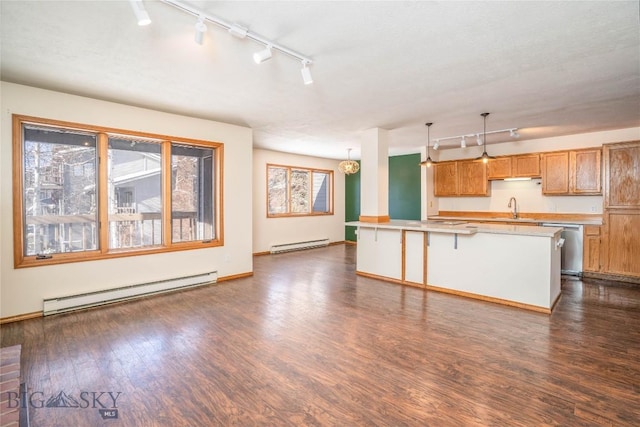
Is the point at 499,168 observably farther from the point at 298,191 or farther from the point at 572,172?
the point at 298,191

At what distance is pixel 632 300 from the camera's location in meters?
4.23

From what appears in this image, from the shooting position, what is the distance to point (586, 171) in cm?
570

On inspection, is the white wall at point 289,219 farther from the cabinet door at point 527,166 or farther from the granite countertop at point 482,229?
the cabinet door at point 527,166

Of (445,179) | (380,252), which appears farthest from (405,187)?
(380,252)

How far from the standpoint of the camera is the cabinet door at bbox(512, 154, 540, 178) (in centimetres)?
621

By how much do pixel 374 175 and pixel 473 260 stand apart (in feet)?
7.11

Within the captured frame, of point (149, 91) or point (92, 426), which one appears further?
point (149, 91)

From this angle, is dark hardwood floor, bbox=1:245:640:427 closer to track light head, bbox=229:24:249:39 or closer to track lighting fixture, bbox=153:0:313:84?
track lighting fixture, bbox=153:0:313:84

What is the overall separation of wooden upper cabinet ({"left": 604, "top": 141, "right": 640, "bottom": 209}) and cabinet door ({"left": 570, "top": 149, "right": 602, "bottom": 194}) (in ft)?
0.81

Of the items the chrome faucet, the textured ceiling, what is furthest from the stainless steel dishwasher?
the textured ceiling

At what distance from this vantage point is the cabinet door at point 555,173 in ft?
19.4

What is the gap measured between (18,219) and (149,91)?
81.1 inches

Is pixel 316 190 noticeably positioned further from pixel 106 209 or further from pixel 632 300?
pixel 632 300

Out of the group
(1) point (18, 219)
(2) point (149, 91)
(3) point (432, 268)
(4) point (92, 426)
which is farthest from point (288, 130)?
(4) point (92, 426)
